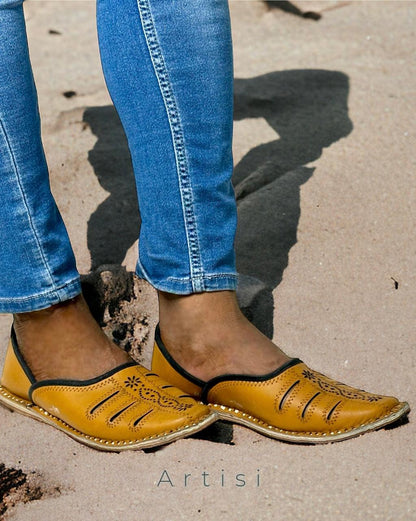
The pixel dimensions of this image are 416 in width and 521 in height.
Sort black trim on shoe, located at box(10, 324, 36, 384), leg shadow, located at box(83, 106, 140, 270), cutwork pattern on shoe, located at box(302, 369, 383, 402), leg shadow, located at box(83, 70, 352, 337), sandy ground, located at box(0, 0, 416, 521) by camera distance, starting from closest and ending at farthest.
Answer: sandy ground, located at box(0, 0, 416, 521)
cutwork pattern on shoe, located at box(302, 369, 383, 402)
black trim on shoe, located at box(10, 324, 36, 384)
leg shadow, located at box(83, 70, 352, 337)
leg shadow, located at box(83, 106, 140, 270)

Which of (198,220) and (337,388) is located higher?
(198,220)

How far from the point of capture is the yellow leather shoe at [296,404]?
1355mm

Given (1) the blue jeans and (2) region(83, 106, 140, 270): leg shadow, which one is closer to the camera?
(1) the blue jeans

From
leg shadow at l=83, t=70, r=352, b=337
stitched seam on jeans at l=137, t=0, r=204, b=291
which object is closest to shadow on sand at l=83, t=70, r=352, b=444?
leg shadow at l=83, t=70, r=352, b=337

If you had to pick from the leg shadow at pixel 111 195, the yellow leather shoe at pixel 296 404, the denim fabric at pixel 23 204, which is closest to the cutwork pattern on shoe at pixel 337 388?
the yellow leather shoe at pixel 296 404

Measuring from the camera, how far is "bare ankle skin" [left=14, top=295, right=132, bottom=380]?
144cm

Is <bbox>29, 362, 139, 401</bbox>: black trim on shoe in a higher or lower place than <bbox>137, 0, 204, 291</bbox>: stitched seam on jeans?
lower

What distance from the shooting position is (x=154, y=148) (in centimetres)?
135

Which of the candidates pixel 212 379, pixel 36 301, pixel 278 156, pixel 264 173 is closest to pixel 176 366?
pixel 212 379

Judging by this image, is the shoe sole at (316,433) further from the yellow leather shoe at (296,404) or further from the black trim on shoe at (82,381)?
the black trim on shoe at (82,381)

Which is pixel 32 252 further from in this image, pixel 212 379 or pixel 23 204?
pixel 212 379

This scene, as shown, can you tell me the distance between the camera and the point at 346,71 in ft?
9.02

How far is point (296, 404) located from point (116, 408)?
0.34 metres

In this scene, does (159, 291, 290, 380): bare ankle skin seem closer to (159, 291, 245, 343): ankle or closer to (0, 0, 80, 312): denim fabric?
(159, 291, 245, 343): ankle
